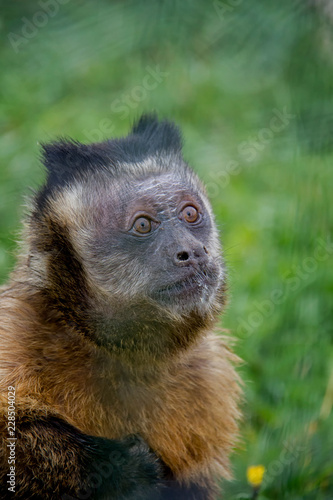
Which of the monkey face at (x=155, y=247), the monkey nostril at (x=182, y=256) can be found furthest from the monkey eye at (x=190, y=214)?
the monkey nostril at (x=182, y=256)

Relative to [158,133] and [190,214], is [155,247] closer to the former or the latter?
[190,214]

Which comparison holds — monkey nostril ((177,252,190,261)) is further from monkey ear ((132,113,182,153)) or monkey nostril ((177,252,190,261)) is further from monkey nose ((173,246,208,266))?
monkey ear ((132,113,182,153))

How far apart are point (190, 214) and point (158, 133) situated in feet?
3.13

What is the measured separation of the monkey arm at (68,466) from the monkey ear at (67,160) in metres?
1.70

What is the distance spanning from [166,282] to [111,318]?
0.45 meters

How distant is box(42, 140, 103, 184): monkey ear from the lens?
4.52 m

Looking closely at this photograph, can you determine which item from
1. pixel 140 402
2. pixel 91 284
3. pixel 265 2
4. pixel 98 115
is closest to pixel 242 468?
pixel 140 402

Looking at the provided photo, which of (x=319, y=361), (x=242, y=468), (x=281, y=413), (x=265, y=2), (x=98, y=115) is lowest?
(x=242, y=468)

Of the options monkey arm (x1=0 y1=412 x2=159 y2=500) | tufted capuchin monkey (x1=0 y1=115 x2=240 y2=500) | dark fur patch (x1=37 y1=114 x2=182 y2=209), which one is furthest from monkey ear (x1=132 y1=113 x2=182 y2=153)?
monkey arm (x1=0 y1=412 x2=159 y2=500)

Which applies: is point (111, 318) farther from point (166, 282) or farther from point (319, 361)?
point (319, 361)

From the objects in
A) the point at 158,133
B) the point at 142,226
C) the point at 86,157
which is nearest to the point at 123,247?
the point at 142,226

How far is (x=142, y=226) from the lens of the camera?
4156mm

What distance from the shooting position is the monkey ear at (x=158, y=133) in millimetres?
4914

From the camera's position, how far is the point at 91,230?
429 centimetres
